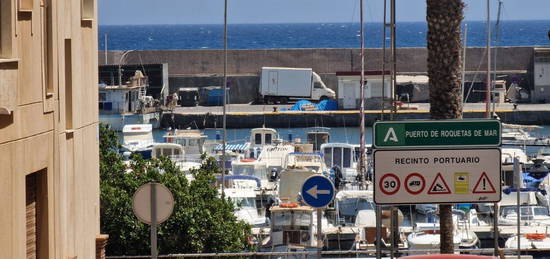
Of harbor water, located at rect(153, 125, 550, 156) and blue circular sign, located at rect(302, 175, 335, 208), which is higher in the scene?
blue circular sign, located at rect(302, 175, 335, 208)

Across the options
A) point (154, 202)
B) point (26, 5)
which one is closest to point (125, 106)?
point (154, 202)

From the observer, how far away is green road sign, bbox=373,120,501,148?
10.9 m

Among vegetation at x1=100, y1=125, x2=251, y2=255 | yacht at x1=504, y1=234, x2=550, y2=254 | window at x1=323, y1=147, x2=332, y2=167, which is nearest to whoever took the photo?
vegetation at x1=100, y1=125, x2=251, y2=255

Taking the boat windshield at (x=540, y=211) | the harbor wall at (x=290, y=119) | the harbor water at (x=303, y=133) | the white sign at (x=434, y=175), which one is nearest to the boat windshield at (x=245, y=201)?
the boat windshield at (x=540, y=211)

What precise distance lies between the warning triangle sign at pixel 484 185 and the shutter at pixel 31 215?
441 centimetres

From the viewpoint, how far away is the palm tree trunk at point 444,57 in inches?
498

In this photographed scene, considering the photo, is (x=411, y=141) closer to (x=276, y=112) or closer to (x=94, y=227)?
(x=94, y=227)

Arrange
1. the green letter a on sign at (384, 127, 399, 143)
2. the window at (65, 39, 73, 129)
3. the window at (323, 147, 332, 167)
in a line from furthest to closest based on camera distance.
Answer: the window at (323, 147, 332, 167), the window at (65, 39, 73, 129), the green letter a on sign at (384, 127, 399, 143)

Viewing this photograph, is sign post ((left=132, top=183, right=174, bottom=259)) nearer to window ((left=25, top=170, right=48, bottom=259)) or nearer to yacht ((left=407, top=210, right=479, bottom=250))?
window ((left=25, top=170, right=48, bottom=259))

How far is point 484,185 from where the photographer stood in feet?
36.6

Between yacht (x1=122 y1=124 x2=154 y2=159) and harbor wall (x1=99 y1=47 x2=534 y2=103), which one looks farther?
harbor wall (x1=99 y1=47 x2=534 y2=103)

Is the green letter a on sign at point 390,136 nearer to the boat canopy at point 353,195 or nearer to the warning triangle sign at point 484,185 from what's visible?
the warning triangle sign at point 484,185

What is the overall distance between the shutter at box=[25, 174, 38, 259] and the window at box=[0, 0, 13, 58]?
137 centimetres

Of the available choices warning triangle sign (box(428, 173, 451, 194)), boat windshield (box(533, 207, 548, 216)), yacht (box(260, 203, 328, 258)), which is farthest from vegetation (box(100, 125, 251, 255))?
boat windshield (box(533, 207, 548, 216))
